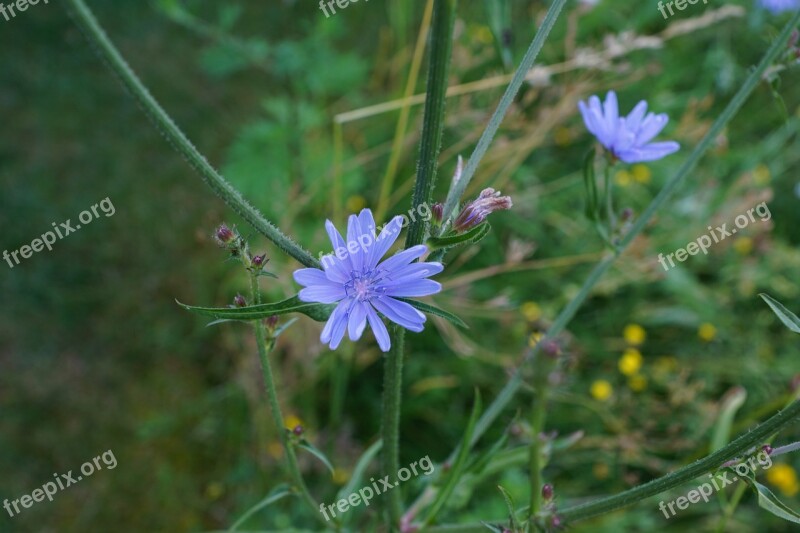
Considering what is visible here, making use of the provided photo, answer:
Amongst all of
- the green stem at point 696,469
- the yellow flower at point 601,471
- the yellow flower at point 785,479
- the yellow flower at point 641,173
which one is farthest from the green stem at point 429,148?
the yellow flower at point 641,173

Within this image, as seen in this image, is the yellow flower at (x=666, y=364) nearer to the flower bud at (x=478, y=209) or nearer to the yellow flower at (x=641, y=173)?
the yellow flower at (x=641, y=173)

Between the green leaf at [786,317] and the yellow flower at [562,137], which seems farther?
the yellow flower at [562,137]

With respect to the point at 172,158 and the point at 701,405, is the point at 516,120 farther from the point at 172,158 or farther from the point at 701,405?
the point at 172,158

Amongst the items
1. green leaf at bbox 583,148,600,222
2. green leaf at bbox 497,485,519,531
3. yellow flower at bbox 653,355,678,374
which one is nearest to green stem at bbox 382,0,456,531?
green leaf at bbox 497,485,519,531

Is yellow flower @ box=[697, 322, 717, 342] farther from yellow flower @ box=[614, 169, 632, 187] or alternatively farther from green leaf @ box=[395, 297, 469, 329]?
green leaf @ box=[395, 297, 469, 329]

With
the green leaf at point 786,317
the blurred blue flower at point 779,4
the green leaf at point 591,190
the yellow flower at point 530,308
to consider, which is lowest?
the green leaf at point 786,317
